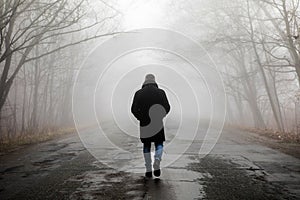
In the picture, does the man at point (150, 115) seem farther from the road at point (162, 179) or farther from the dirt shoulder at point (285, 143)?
the dirt shoulder at point (285, 143)

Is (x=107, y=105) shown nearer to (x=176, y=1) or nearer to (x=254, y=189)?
(x=176, y=1)

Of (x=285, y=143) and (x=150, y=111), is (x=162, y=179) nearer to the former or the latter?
(x=150, y=111)

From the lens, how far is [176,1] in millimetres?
19094

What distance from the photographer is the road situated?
457 centimetres

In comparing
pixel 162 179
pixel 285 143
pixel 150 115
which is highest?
pixel 150 115

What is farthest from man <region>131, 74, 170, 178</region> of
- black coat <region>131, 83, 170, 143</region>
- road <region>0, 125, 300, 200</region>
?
road <region>0, 125, 300, 200</region>

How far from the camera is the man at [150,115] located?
6039 millimetres

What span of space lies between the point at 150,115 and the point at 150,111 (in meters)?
0.08

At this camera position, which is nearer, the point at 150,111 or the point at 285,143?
the point at 150,111

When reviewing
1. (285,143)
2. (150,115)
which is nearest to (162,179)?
(150,115)

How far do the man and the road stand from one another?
1.85ft

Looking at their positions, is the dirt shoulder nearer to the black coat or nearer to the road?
the road

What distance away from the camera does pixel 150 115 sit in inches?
244

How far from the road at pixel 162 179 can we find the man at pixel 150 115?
0.56 m
